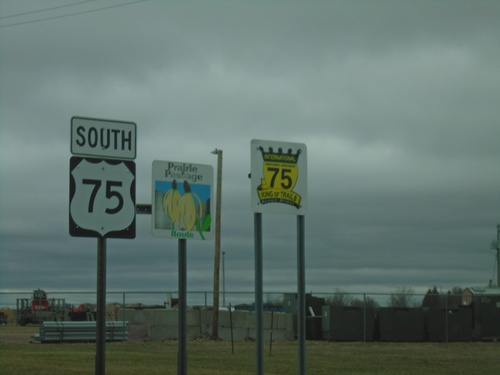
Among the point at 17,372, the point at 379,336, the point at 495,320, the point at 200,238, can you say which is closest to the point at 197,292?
the point at 379,336

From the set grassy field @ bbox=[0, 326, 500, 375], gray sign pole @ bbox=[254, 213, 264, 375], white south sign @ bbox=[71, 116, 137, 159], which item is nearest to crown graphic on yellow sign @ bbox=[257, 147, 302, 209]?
gray sign pole @ bbox=[254, 213, 264, 375]

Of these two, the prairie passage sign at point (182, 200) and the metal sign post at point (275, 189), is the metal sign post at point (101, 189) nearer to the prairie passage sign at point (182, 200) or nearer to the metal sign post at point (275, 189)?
the prairie passage sign at point (182, 200)

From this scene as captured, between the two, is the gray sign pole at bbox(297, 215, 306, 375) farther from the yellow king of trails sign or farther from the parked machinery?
the parked machinery

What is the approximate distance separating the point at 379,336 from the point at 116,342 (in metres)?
12.3

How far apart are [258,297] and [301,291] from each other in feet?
1.44

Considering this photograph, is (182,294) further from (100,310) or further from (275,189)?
(275,189)

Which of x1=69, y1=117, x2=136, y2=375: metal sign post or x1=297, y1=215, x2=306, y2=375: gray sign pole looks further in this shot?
x1=297, y1=215, x2=306, y2=375: gray sign pole

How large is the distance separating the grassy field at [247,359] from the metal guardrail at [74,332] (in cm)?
85

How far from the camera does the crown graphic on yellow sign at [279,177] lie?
8578 millimetres

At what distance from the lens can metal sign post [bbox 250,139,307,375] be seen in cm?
852

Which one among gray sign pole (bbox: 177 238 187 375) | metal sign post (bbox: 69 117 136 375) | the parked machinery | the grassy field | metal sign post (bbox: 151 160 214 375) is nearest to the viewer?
metal sign post (bbox: 69 117 136 375)

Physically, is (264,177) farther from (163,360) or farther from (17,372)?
(163,360)

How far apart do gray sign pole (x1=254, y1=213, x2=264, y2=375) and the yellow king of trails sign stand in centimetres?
22

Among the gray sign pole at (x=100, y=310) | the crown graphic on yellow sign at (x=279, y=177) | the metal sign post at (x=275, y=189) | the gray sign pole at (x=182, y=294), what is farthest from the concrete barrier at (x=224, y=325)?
the gray sign pole at (x=100, y=310)
